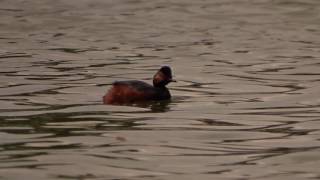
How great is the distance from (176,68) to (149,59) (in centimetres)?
154

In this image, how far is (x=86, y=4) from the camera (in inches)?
1192

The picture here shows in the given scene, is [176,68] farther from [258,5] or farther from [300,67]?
[258,5]

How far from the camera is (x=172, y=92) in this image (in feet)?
47.7

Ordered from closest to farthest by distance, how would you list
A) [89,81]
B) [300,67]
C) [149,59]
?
[89,81] → [300,67] → [149,59]

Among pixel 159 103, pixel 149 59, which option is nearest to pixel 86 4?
pixel 149 59

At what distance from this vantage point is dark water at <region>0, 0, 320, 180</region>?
9.11m

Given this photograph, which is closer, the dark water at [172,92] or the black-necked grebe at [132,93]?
the dark water at [172,92]

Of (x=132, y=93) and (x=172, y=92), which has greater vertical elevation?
(x=132, y=93)

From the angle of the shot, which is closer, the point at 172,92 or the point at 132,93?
the point at 132,93

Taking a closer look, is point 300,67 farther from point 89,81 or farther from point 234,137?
point 234,137

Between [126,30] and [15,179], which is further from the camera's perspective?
[126,30]

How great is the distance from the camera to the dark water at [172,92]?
9.11 meters

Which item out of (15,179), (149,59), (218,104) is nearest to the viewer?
(15,179)

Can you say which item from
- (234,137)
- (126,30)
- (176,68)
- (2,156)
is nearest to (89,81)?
(176,68)
